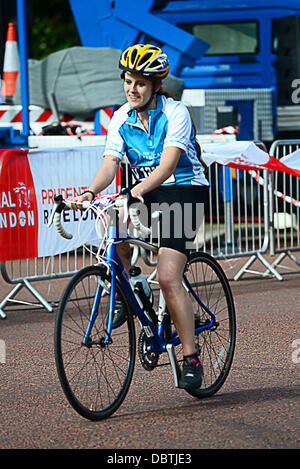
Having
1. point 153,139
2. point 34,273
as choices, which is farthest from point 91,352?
point 34,273

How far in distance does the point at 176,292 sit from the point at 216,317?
0.64 metres

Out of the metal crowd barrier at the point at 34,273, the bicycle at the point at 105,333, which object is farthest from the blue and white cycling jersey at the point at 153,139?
the metal crowd barrier at the point at 34,273

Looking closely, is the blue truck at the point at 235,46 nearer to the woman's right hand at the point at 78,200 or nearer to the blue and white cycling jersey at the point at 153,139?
the blue and white cycling jersey at the point at 153,139

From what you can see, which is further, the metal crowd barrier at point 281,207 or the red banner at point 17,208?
the metal crowd barrier at point 281,207

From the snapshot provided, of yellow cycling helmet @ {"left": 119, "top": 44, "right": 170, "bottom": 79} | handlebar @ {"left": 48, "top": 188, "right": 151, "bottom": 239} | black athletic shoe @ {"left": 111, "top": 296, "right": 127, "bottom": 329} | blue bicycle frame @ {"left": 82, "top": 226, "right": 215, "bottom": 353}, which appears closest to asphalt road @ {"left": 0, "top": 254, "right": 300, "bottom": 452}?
blue bicycle frame @ {"left": 82, "top": 226, "right": 215, "bottom": 353}

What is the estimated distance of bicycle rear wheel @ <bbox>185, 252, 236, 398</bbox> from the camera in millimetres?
5734

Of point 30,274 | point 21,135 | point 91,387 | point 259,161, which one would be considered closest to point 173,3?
point 21,135

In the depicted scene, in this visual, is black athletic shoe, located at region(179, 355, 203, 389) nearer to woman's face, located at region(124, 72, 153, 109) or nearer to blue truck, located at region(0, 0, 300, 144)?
woman's face, located at region(124, 72, 153, 109)

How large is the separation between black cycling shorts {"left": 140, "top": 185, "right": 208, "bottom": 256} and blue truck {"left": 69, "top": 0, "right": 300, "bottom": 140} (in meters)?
8.03

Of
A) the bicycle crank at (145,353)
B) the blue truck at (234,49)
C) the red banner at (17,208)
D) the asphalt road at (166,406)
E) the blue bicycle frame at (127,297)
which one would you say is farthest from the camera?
the blue truck at (234,49)

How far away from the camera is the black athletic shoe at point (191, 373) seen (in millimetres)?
5363

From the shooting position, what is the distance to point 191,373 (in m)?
5.38

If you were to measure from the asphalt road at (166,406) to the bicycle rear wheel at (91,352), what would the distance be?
0.40 ft
